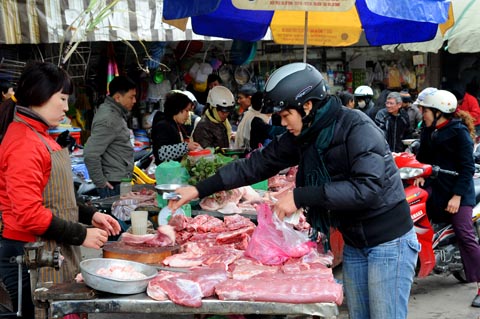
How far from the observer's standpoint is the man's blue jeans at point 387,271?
140 inches

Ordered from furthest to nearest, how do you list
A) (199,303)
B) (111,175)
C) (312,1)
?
(111,175) < (312,1) < (199,303)

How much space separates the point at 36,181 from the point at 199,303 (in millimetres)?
1162

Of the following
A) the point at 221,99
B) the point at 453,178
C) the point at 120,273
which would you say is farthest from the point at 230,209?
the point at 221,99

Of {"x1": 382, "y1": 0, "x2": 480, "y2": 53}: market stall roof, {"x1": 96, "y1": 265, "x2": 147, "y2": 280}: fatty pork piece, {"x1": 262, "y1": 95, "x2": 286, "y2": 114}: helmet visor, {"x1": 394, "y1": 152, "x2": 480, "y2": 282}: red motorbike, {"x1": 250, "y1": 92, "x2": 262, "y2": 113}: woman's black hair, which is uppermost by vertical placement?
{"x1": 382, "y1": 0, "x2": 480, "y2": 53}: market stall roof

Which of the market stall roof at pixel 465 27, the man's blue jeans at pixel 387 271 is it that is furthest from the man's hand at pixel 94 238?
the market stall roof at pixel 465 27

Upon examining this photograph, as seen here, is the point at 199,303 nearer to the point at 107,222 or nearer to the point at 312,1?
the point at 107,222

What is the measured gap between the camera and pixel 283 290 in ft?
10.4

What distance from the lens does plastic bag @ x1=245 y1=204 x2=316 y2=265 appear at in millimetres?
3777

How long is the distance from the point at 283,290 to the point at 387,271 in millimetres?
739

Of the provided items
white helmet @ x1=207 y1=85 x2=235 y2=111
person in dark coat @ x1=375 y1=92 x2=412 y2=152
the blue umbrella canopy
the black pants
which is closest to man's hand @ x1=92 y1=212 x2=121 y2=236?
the black pants

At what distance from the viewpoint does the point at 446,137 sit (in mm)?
6168

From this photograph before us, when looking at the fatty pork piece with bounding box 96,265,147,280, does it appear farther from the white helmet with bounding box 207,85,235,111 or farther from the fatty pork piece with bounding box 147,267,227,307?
the white helmet with bounding box 207,85,235,111

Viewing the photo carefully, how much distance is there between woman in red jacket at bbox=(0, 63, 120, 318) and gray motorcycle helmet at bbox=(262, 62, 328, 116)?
127cm

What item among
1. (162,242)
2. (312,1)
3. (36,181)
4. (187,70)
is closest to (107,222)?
(162,242)
